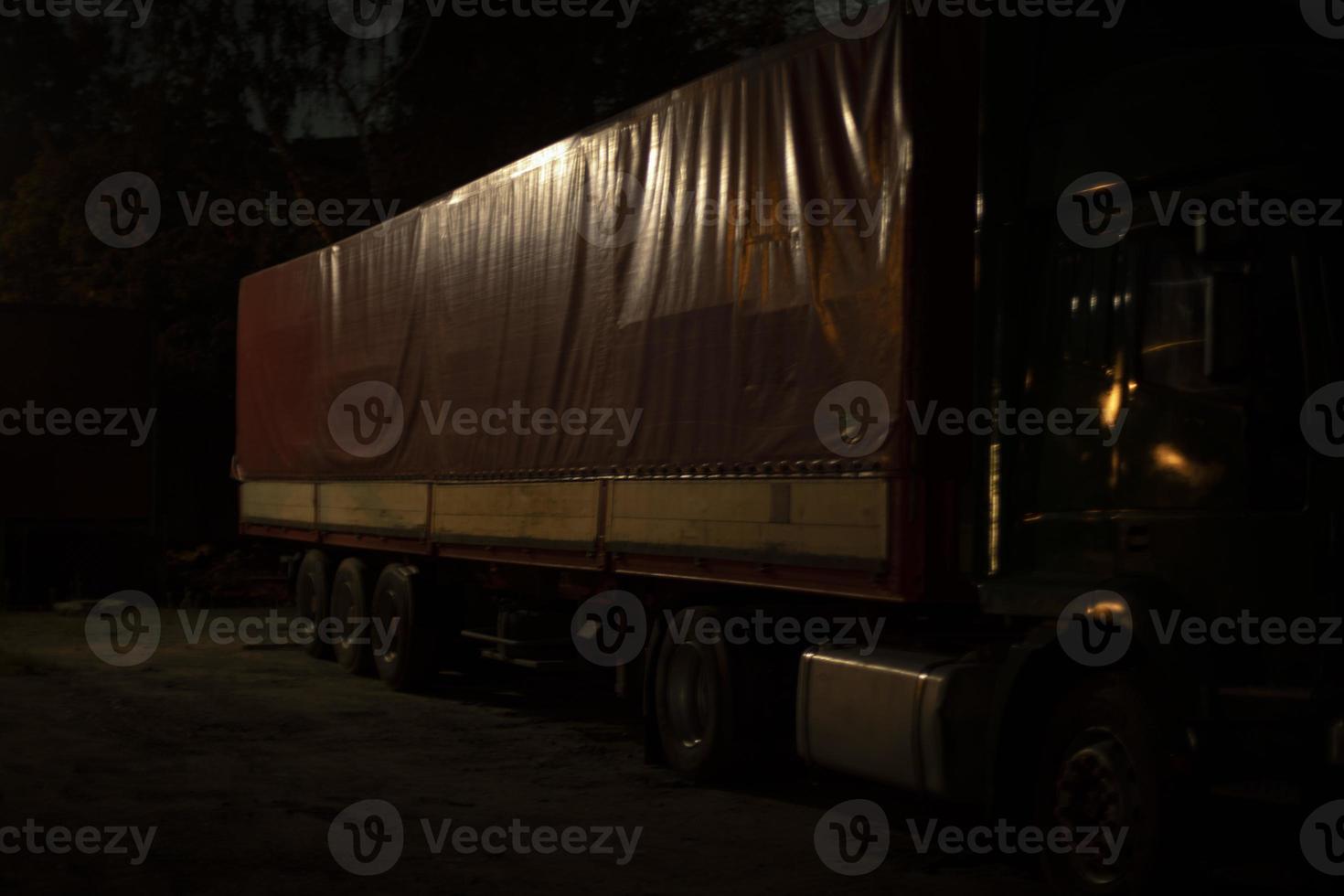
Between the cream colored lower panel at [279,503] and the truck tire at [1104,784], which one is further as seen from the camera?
the cream colored lower panel at [279,503]

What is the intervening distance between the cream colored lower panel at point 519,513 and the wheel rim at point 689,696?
3.92 ft

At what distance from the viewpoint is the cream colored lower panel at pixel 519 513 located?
1091cm

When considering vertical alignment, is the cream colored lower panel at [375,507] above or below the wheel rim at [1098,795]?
above

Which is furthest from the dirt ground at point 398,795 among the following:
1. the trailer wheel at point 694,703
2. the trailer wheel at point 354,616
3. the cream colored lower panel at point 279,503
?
the cream colored lower panel at point 279,503

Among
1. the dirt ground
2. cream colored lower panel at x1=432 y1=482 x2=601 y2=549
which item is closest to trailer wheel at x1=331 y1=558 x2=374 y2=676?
the dirt ground

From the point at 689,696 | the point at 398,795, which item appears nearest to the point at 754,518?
the point at 689,696

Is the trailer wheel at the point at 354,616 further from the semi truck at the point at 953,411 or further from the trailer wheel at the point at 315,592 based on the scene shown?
the semi truck at the point at 953,411

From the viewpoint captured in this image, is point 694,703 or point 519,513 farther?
point 519,513

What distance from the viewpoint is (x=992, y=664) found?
7480 millimetres

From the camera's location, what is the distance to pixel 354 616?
50.3 feet

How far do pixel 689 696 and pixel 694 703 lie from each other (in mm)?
51

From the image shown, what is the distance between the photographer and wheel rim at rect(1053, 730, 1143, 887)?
20.8 feet

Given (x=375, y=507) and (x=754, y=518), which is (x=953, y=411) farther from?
(x=375, y=507)

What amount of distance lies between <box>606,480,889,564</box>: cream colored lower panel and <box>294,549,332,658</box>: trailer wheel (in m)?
6.60
